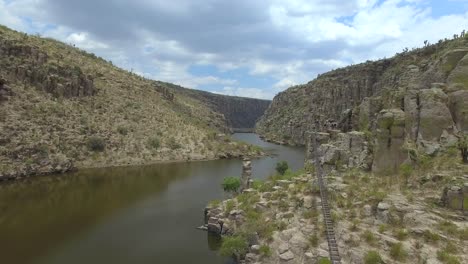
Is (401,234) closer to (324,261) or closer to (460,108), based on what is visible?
(324,261)

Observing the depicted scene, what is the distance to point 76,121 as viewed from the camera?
108125mm

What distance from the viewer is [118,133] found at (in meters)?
114

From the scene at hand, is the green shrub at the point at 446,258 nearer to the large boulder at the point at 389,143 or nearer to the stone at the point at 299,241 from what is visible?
the stone at the point at 299,241

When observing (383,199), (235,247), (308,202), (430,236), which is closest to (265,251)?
(235,247)

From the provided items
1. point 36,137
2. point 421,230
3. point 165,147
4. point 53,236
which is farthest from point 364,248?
point 165,147

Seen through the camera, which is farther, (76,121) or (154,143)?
(154,143)

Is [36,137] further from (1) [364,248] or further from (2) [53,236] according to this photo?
(1) [364,248]

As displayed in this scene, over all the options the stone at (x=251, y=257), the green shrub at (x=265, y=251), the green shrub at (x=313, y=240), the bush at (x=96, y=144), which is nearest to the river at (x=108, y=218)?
the stone at (x=251, y=257)

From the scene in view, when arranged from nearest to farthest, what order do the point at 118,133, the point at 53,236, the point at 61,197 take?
the point at 53,236, the point at 61,197, the point at 118,133

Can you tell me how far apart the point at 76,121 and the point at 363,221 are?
9358 cm

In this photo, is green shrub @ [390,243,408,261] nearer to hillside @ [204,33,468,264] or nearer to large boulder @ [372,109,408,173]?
hillside @ [204,33,468,264]

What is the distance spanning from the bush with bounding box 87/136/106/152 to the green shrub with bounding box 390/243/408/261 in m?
89.8

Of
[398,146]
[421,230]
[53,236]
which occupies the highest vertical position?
[398,146]

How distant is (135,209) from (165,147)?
59.2m
